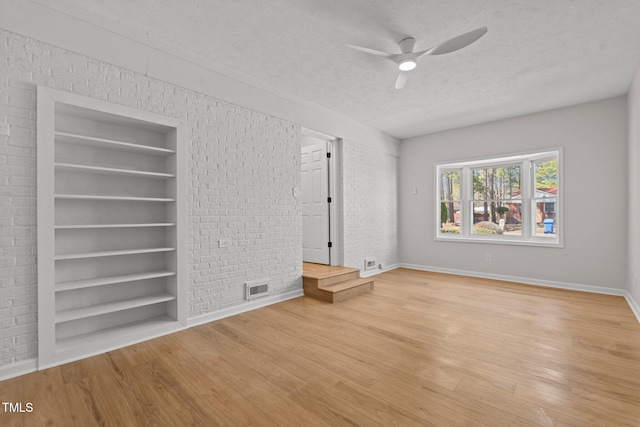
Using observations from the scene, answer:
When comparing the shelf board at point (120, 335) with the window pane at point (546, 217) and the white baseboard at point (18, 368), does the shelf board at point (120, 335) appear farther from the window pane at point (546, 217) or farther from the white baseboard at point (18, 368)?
the window pane at point (546, 217)

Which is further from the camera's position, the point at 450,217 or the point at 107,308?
the point at 450,217

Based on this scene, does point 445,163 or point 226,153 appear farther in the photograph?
point 445,163

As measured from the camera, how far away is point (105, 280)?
2553mm

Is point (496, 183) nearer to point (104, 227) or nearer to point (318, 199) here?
point (318, 199)

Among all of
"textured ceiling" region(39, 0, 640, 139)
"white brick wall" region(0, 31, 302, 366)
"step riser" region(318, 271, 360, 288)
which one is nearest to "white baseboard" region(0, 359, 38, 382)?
"white brick wall" region(0, 31, 302, 366)

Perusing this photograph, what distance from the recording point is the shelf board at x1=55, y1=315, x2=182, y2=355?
7.92 feet

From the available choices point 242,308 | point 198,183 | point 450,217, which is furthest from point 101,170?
point 450,217

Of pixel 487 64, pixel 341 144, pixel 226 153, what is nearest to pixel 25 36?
pixel 226 153

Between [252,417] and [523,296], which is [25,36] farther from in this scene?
[523,296]

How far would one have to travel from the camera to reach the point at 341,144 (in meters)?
5.04

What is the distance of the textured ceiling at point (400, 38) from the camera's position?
2.37 meters

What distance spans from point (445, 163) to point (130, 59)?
524 cm

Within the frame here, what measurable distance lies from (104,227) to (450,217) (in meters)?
5.65

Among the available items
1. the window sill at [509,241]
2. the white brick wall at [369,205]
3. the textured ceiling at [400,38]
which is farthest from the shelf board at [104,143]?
the window sill at [509,241]
